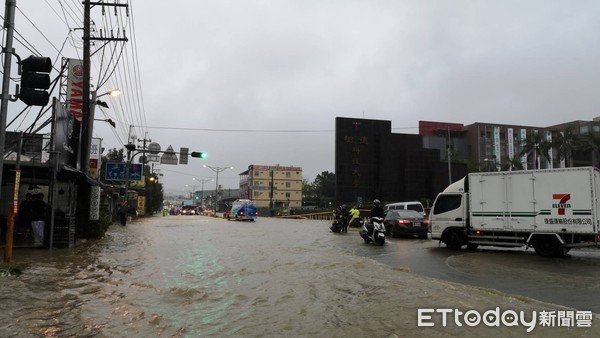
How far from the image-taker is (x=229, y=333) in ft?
17.1

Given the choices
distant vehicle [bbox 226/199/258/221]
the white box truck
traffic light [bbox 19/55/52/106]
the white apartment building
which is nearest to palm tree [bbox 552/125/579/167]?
distant vehicle [bbox 226/199/258/221]

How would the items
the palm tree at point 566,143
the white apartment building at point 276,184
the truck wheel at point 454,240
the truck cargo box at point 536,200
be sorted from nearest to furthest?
the truck cargo box at point 536,200 → the truck wheel at point 454,240 → the palm tree at point 566,143 → the white apartment building at point 276,184

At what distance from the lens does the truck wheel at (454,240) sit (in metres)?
14.2

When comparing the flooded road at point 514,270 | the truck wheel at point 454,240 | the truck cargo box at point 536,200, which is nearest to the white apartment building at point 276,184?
the truck wheel at point 454,240

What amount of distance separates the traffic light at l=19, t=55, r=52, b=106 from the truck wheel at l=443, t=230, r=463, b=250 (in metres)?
12.0

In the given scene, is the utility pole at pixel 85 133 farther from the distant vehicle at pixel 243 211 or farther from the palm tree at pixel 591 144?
the palm tree at pixel 591 144

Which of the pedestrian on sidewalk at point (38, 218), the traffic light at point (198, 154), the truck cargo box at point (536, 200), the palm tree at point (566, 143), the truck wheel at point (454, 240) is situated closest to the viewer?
the truck cargo box at point (536, 200)

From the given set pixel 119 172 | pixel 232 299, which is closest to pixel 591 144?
pixel 119 172

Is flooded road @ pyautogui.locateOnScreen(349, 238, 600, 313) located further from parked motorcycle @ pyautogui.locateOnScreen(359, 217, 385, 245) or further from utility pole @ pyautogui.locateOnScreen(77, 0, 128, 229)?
utility pole @ pyautogui.locateOnScreen(77, 0, 128, 229)

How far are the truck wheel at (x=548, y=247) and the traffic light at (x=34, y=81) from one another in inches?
498

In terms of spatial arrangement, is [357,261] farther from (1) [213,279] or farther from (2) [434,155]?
(2) [434,155]

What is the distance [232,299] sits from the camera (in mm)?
7004

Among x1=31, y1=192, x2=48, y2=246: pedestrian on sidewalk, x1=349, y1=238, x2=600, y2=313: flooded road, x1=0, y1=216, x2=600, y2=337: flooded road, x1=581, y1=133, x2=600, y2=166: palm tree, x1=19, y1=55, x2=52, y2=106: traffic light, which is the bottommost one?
x1=0, y1=216, x2=600, y2=337: flooded road

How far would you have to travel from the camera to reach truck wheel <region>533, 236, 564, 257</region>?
11.9m
